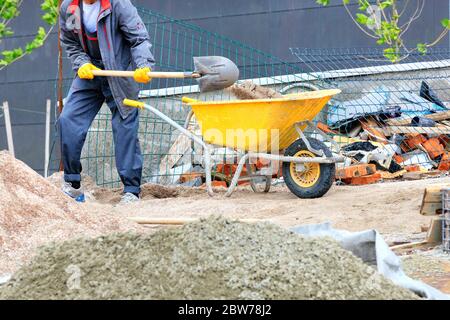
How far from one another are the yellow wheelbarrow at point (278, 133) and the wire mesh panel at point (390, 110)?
48.3 inches

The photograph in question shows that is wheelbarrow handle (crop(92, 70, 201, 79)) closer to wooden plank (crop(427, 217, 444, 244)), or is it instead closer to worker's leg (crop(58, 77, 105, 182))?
worker's leg (crop(58, 77, 105, 182))

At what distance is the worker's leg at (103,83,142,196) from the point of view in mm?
6602

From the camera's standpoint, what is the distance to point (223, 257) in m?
2.57

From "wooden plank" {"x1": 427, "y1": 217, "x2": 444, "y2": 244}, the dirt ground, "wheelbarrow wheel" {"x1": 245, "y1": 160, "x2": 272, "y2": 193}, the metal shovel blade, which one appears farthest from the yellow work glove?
"wooden plank" {"x1": 427, "y1": 217, "x2": 444, "y2": 244}

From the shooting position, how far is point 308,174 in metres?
6.34

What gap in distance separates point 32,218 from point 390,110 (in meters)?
4.90

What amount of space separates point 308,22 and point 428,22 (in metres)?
1.32

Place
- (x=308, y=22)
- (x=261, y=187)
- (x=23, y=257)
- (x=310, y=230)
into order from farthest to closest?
1. (x=308, y=22)
2. (x=261, y=187)
3. (x=23, y=257)
4. (x=310, y=230)

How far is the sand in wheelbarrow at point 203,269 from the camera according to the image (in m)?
2.44

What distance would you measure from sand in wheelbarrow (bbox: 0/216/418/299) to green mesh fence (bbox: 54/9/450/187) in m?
4.72

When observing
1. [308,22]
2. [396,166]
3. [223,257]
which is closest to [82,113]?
[396,166]

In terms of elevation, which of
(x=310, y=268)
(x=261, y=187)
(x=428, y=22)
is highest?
(x=428, y=22)

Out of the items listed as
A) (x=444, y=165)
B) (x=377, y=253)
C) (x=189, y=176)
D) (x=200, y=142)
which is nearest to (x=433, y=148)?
(x=444, y=165)

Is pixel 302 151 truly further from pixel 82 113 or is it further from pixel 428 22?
pixel 428 22
